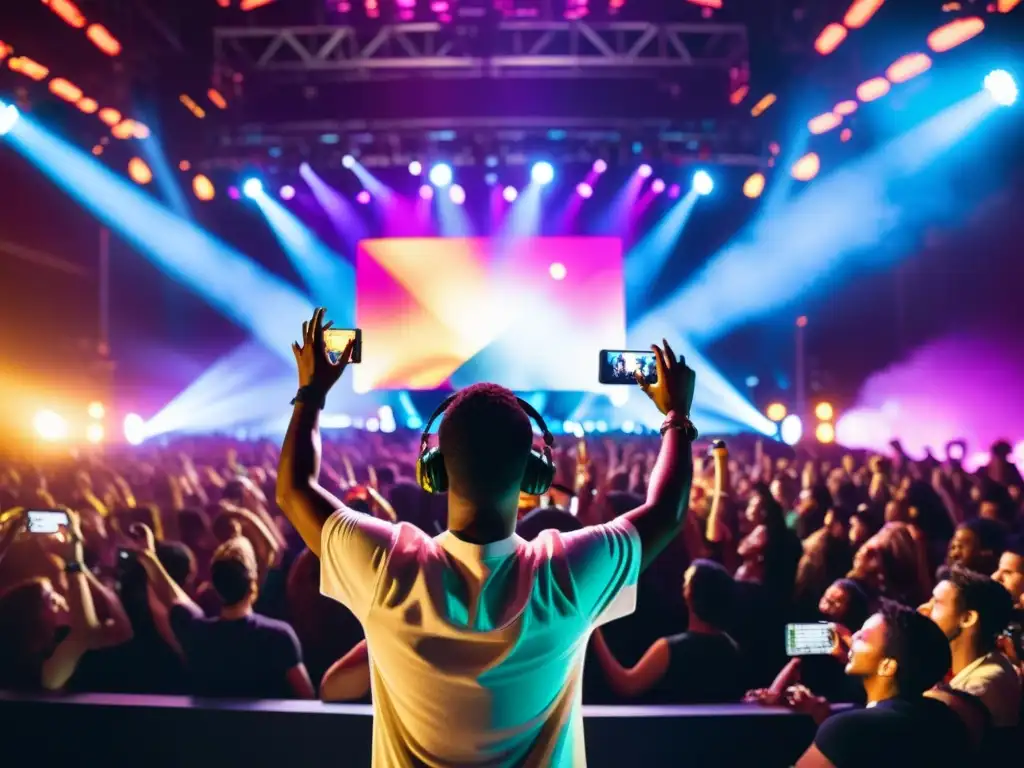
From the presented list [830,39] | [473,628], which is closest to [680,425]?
[473,628]

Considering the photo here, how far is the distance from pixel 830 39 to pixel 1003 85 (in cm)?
197

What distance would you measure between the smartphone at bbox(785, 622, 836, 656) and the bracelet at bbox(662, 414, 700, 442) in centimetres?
135

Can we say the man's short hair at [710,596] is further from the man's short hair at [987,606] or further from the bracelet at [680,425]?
the bracelet at [680,425]

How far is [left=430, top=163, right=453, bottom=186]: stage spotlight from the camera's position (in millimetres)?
12586

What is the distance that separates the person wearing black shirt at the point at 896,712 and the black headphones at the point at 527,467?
43.1 inches

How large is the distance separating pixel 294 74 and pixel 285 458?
37.3 ft

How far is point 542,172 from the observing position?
12.8 m

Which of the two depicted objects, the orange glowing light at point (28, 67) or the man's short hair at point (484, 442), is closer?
the man's short hair at point (484, 442)

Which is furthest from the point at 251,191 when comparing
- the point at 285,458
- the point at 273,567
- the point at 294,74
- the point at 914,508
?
the point at 285,458

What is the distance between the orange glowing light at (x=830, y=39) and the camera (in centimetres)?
880

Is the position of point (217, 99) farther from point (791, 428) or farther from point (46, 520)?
point (791, 428)

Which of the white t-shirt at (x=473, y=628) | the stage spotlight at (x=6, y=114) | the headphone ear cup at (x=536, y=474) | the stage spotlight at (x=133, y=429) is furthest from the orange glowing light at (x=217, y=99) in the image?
the white t-shirt at (x=473, y=628)

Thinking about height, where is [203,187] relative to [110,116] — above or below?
below

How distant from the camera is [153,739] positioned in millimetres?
2318
